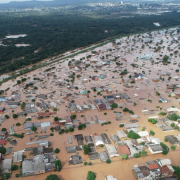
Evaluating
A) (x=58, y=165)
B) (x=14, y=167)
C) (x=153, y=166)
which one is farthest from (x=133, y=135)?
(x=14, y=167)

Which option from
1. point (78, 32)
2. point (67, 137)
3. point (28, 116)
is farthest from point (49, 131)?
point (78, 32)

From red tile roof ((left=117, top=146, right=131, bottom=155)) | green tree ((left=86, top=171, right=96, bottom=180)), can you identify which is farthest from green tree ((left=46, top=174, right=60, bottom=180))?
red tile roof ((left=117, top=146, right=131, bottom=155))

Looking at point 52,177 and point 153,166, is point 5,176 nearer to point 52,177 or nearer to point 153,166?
point 52,177

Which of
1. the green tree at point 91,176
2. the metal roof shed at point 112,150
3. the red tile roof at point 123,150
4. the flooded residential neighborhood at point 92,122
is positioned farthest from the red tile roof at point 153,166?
the green tree at point 91,176

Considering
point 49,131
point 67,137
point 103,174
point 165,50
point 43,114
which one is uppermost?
point 165,50

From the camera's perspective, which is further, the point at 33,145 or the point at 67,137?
the point at 67,137

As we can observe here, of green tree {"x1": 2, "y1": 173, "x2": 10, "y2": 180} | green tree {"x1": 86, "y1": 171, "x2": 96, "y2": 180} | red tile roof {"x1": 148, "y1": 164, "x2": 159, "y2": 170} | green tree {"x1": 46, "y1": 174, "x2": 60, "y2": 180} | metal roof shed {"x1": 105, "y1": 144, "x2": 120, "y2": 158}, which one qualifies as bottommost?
red tile roof {"x1": 148, "y1": 164, "x2": 159, "y2": 170}

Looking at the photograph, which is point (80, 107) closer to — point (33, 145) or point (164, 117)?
point (33, 145)

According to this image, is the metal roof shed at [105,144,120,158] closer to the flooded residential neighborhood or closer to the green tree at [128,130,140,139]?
the flooded residential neighborhood

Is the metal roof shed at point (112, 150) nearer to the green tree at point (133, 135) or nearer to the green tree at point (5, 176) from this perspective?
the green tree at point (133, 135)
